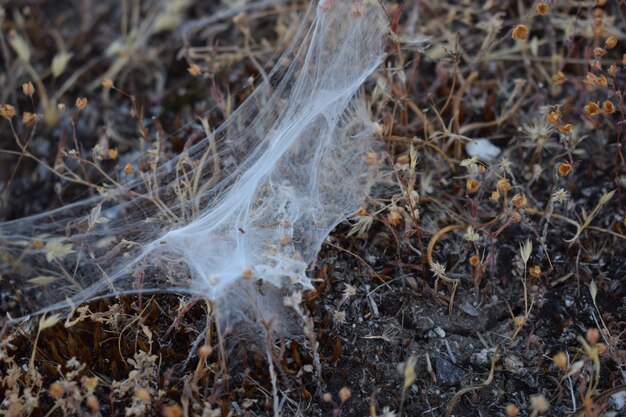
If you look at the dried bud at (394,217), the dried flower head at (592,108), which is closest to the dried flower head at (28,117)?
the dried bud at (394,217)

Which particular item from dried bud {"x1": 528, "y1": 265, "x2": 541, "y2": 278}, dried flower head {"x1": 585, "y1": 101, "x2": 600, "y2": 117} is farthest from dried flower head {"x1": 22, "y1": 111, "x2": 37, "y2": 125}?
dried flower head {"x1": 585, "y1": 101, "x2": 600, "y2": 117}

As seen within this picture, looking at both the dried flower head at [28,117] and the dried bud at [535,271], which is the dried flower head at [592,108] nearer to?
the dried bud at [535,271]

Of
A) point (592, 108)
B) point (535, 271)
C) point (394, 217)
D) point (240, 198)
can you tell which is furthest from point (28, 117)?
point (592, 108)

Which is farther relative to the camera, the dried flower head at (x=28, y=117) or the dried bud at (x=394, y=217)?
the dried flower head at (x=28, y=117)

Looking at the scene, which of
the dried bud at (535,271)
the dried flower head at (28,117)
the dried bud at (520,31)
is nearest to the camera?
the dried bud at (535,271)

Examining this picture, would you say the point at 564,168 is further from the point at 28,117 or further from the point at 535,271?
the point at 28,117

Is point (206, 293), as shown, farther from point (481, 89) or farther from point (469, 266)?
point (481, 89)

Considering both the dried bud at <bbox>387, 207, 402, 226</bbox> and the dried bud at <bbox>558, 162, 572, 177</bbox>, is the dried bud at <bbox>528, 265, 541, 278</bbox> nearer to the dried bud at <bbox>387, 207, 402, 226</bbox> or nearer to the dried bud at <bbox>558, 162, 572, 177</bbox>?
the dried bud at <bbox>558, 162, 572, 177</bbox>

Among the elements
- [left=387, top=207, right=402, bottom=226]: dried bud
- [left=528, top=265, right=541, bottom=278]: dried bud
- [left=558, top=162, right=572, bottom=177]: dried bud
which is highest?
[left=558, top=162, right=572, bottom=177]: dried bud
